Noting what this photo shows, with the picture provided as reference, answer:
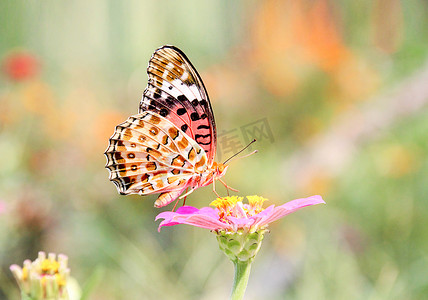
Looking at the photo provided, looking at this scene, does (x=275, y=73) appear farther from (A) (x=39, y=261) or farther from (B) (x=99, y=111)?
(A) (x=39, y=261)

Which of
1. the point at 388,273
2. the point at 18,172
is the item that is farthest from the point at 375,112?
the point at 18,172

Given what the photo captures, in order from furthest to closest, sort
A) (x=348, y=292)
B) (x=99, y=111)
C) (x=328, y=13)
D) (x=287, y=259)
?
(x=328, y=13) → (x=99, y=111) → (x=287, y=259) → (x=348, y=292)

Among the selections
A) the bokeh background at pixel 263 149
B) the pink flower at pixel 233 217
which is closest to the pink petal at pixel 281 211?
the pink flower at pixel 233 217

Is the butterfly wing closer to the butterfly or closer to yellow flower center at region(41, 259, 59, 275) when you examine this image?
the butterfly

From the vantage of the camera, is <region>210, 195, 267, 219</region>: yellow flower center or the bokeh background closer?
<region>210, 195, 267, 219</region>: yellow flower center

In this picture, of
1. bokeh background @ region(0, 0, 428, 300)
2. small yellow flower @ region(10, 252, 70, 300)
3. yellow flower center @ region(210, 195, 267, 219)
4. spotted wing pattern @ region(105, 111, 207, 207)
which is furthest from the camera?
bokeh background @ region(0, 0, 428, 300)

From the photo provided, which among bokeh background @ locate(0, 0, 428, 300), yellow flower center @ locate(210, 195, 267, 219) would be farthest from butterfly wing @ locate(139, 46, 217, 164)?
bokeh background @ locate(0, 0, 428, 300)

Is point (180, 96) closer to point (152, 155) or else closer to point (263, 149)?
point (152, 155)
